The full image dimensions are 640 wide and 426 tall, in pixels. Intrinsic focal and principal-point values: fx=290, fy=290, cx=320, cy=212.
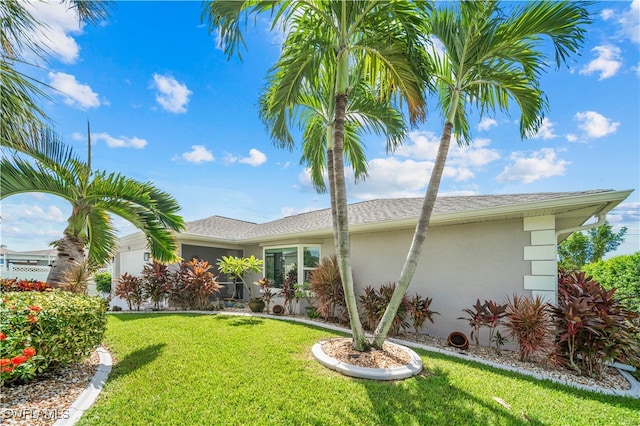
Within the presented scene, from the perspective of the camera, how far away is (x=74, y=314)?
4.64 metres

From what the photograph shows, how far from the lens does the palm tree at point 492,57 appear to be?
16.9 ft

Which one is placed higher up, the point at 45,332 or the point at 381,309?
the point at 45,332

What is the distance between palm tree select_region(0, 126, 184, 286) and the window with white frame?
499cm

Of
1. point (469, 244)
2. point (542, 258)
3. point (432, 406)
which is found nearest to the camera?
point (432, 406)

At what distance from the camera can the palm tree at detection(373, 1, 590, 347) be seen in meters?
5.16

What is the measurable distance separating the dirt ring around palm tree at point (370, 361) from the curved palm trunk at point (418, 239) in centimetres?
38

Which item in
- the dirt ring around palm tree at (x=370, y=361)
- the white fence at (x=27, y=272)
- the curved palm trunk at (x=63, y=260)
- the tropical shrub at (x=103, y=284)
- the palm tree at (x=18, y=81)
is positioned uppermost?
the palm tree at (x=18, y=81)

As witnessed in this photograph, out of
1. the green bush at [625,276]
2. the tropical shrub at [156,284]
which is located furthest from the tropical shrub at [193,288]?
the green bush at [625,276]

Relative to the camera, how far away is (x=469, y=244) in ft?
25.7

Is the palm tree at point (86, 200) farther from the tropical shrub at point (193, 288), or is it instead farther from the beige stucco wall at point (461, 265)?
the beige stucco wall at point (461, 265)

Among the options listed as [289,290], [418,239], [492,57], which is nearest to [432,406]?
[418,239]

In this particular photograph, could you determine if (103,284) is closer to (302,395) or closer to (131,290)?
(131,290)

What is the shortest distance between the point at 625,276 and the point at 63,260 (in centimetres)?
1493

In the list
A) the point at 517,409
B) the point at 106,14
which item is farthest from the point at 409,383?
the point at 106,14
